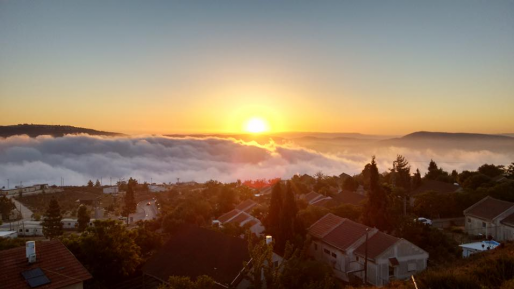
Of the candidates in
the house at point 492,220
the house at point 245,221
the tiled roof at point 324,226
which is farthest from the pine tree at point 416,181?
the tiled roof at point 324,226

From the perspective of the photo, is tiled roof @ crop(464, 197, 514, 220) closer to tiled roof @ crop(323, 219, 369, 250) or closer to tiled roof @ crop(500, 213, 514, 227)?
tiled roof @ crop(500, 213, 514, 227)

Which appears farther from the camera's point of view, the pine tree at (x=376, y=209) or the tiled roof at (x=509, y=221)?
the pine tree at (x=376, y=209)

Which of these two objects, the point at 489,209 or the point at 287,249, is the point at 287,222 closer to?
the point at 287,249

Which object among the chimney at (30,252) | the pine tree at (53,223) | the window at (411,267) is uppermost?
the chimney at (30,252)

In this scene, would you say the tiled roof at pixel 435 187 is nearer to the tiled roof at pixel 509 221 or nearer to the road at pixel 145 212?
the tiled roof at pixel 509 221

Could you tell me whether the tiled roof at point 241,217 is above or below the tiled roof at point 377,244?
below

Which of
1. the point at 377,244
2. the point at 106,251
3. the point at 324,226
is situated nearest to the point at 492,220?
the point at 377,244
